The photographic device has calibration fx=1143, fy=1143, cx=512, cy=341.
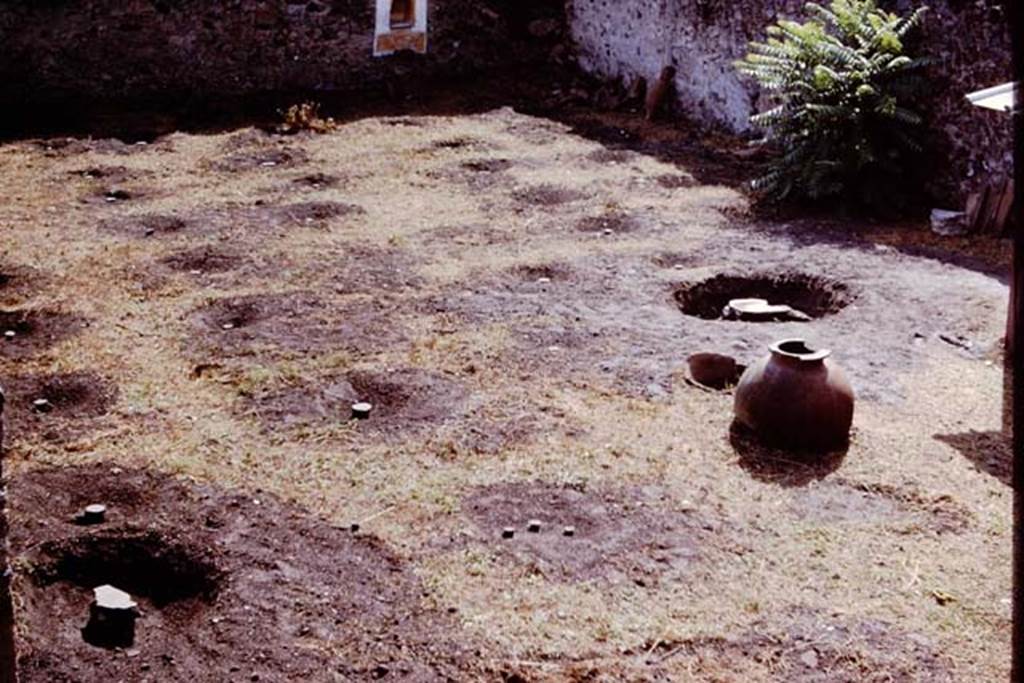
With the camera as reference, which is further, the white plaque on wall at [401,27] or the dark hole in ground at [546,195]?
the white plaque on wall at [401,27]

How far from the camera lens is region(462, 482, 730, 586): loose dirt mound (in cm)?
466

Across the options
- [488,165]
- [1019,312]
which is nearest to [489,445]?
[1019,312]

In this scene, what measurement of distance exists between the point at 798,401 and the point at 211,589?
287 centimetres

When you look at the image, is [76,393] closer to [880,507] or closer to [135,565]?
[135,565]

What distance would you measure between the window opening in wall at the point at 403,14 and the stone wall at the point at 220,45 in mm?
282

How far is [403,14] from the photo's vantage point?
14953 mm

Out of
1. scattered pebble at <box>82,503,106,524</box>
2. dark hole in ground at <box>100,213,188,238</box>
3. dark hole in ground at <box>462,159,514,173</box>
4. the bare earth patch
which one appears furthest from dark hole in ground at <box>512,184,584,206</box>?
scattered pebble at <box>82,503,106,524</box>

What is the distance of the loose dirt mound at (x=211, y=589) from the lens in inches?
157

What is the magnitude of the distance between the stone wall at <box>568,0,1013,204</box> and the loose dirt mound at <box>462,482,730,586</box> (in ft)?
15.9

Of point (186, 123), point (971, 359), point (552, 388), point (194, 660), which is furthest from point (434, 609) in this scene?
point (186, 123)

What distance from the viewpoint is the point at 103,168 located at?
1115cm

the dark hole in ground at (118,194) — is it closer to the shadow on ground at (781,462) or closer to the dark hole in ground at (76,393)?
the dark hole in ground at (76,393)

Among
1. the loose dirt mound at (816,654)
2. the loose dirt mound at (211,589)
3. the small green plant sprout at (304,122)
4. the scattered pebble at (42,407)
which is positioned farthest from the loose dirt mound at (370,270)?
the loose dirt mound at (816,654)

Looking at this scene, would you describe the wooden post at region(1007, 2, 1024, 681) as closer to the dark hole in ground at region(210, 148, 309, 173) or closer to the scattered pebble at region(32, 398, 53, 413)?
the scattered pebble at region(32, 398, 53, 413)
